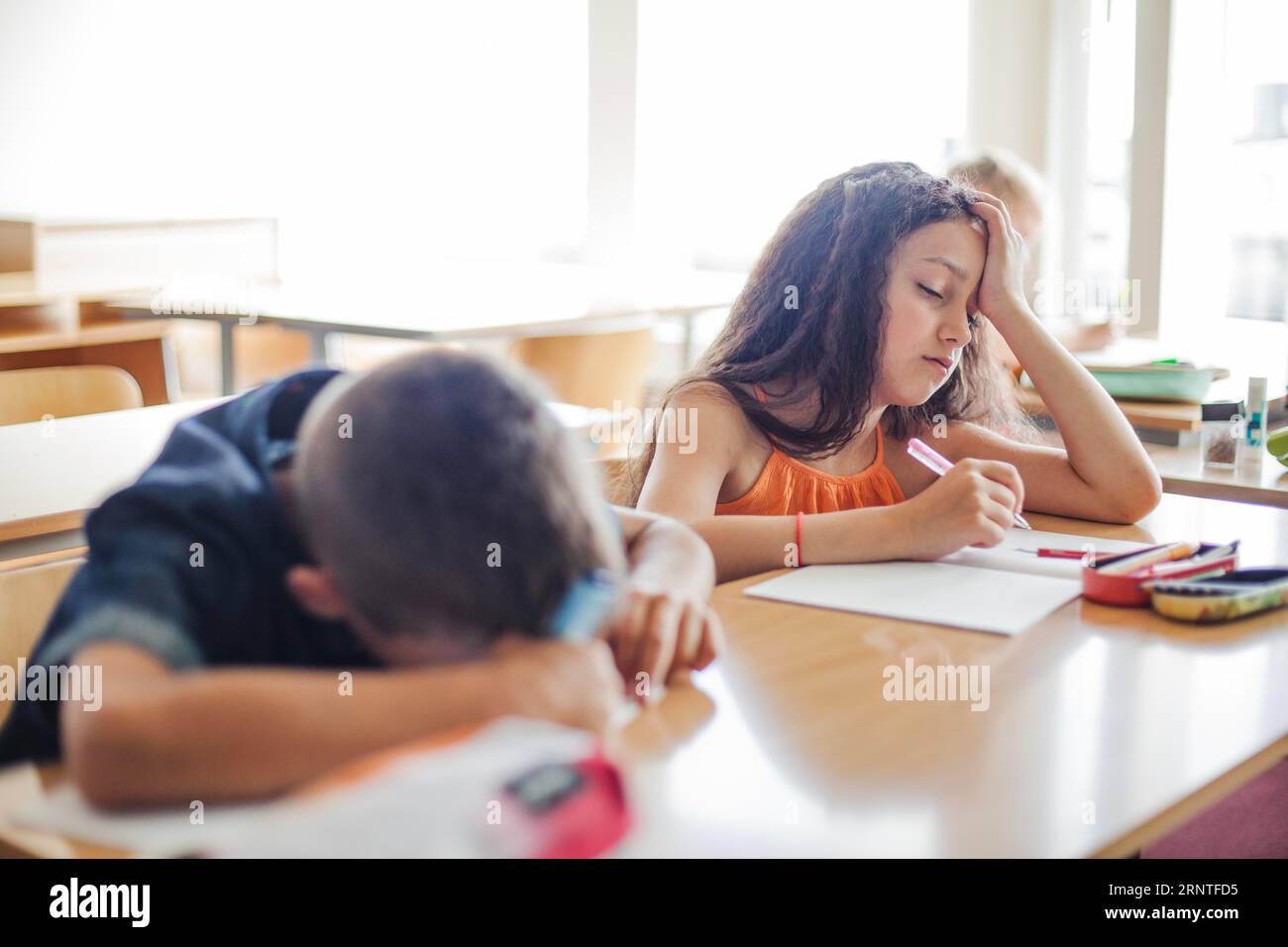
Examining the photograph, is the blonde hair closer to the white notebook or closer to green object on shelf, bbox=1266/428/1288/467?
green object on shelf, bbox=1266/428/1288/467

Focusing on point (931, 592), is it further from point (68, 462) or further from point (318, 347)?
point (318, 347)

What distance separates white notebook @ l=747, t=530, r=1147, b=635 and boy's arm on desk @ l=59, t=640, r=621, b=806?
570 mm

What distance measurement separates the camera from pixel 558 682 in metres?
0.81

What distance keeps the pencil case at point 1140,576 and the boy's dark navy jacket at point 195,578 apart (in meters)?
0.78

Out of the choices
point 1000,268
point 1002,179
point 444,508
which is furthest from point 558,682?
point 1002,179

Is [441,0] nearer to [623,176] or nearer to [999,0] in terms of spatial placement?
[623,176]

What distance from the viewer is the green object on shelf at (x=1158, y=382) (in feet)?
8.25

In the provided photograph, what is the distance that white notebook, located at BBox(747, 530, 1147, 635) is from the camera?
1270 mm

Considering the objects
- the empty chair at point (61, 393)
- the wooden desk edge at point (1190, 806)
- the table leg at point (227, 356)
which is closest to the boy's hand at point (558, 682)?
the wooden desk edge at point (1190, 806)

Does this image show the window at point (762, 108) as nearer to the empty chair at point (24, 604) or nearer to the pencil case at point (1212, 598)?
the pencil case at point (1212, 598)

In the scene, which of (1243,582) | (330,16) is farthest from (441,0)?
(1243,582)

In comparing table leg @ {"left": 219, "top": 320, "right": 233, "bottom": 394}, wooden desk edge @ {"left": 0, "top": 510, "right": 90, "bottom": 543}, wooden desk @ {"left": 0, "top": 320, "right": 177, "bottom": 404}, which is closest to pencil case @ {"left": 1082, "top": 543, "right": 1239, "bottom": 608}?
wooden desk edge @ {"left": 0, "top": 510, "right": 90, "bottom": 543}

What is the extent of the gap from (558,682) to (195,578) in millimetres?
227

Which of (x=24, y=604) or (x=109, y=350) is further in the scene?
(x=109, y=350)
